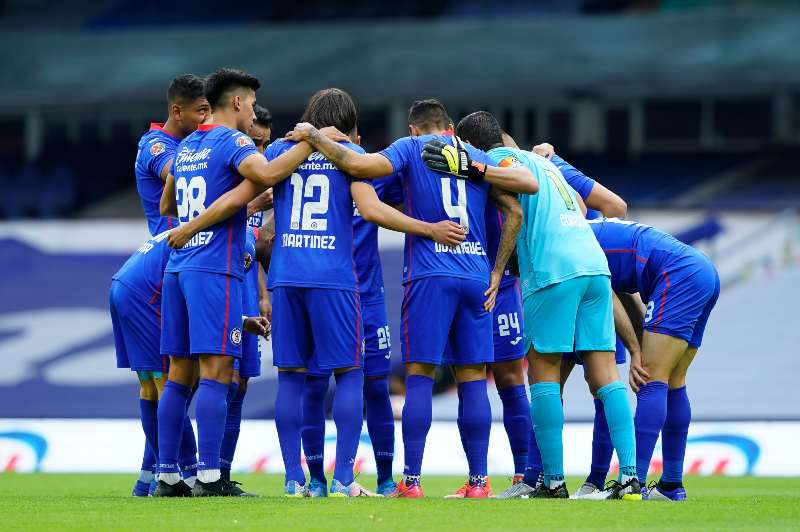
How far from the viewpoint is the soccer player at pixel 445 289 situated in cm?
840

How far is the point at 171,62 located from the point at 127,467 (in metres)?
15.4

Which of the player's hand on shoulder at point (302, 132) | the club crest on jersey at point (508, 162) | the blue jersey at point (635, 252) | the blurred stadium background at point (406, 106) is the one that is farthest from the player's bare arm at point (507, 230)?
the blurred stadium background at point (406, 106)

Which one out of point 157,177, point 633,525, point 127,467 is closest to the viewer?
point 633,525

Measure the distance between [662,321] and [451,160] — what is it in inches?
64.8

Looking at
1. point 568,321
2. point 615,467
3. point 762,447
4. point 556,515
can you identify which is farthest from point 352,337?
point 762,447

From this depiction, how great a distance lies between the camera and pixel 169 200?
348 inches

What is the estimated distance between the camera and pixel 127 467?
13.6 meters

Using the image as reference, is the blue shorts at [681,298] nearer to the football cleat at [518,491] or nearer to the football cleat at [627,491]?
the football cleat at [627,491]

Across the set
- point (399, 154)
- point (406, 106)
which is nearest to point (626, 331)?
point (399, 154)

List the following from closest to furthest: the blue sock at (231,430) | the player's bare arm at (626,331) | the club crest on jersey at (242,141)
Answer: the club crest on jersey at (242,141), the player's bare arm at (626,331), the blue sock at (231,430)

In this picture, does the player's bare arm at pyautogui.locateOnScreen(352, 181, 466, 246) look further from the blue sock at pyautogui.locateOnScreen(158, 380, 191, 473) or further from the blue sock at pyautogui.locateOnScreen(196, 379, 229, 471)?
the blue sock at pyautogui.locateOnScreen(158, 380, 191, 473)

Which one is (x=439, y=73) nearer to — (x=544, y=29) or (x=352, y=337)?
Answer: (x=544, y=29)

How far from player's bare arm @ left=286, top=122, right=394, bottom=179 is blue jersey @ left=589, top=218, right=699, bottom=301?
1608 millimetres

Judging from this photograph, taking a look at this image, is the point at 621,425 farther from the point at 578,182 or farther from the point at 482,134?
the point at 482,134
